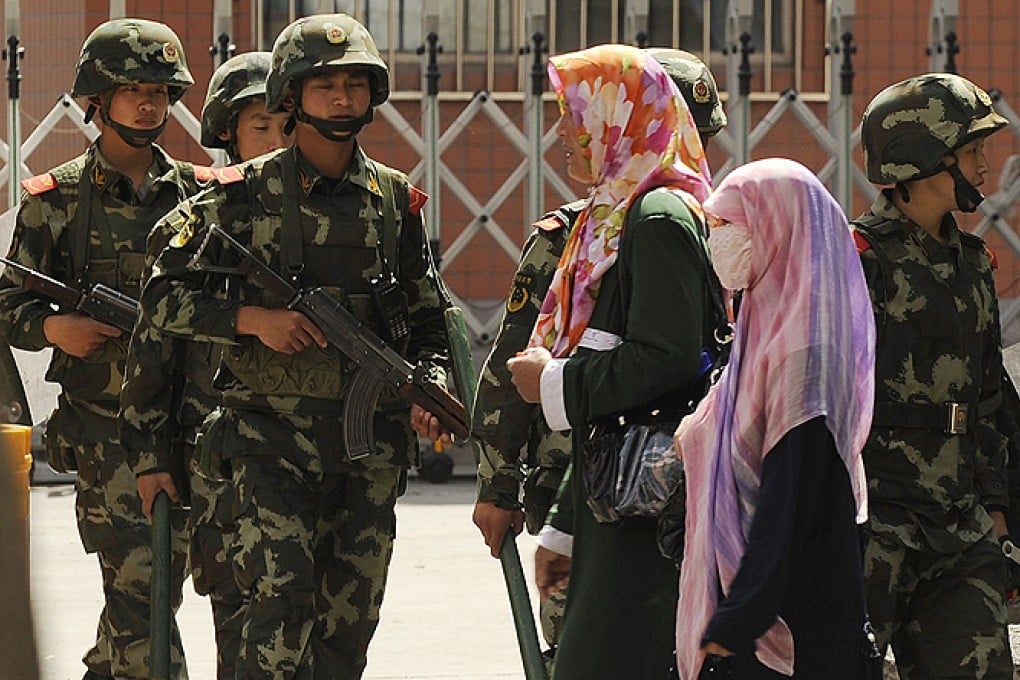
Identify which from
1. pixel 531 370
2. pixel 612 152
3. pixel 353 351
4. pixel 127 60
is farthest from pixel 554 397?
pixel 127 60

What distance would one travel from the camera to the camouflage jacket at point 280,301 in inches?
204

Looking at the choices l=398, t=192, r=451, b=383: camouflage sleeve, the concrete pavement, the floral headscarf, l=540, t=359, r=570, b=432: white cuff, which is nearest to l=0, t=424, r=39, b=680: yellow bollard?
l=540, t=359, r=570, b=432: white cuff

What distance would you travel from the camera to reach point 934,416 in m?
4.61

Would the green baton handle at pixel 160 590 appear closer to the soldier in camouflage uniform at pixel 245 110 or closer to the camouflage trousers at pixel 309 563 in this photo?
the camouflage trousers at pixel 309 563

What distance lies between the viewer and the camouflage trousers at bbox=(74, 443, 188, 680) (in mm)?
6012

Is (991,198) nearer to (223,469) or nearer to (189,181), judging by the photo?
(189,181)

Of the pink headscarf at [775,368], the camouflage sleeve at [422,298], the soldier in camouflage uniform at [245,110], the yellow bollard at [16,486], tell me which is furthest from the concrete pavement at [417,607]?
the yellow bollard at [16,486]

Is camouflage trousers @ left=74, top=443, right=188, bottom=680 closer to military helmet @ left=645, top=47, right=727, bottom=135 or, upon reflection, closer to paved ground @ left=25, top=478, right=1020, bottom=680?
paved ground @ left=25, top=478, right=1020, bottom=680

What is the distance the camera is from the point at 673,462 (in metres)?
3.51

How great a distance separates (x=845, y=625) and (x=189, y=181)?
3754mm

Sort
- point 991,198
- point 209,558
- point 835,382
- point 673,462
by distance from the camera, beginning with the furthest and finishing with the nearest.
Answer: point 991,198 < point 209,558 < point 673,462 < point 835,382

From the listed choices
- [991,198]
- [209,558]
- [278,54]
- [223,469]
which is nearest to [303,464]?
[223,469]

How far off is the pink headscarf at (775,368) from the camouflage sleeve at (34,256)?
3.37 meters

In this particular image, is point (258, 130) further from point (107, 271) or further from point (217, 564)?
point (217, 564)
